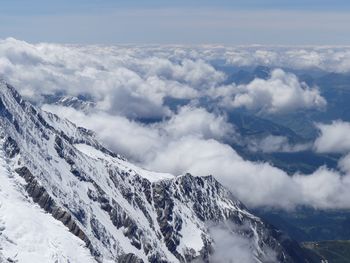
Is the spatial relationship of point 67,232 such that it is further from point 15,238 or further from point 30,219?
point 15,238

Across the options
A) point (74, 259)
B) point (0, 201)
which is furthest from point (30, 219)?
point (74, 259)

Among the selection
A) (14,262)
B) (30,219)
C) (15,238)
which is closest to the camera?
(14,262)

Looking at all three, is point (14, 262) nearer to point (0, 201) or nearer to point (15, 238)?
point (15, 238)

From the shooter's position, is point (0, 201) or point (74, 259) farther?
point (0, 201)

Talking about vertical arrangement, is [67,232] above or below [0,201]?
below

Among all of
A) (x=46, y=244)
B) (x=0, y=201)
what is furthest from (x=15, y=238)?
(x=0, y=201)

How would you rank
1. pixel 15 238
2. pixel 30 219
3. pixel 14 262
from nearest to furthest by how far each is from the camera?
pixel 14 262 < pixel 15 238 < pixel 30 219

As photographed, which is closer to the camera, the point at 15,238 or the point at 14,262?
the point at 14,262

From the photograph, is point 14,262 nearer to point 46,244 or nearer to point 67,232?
point 46,244
